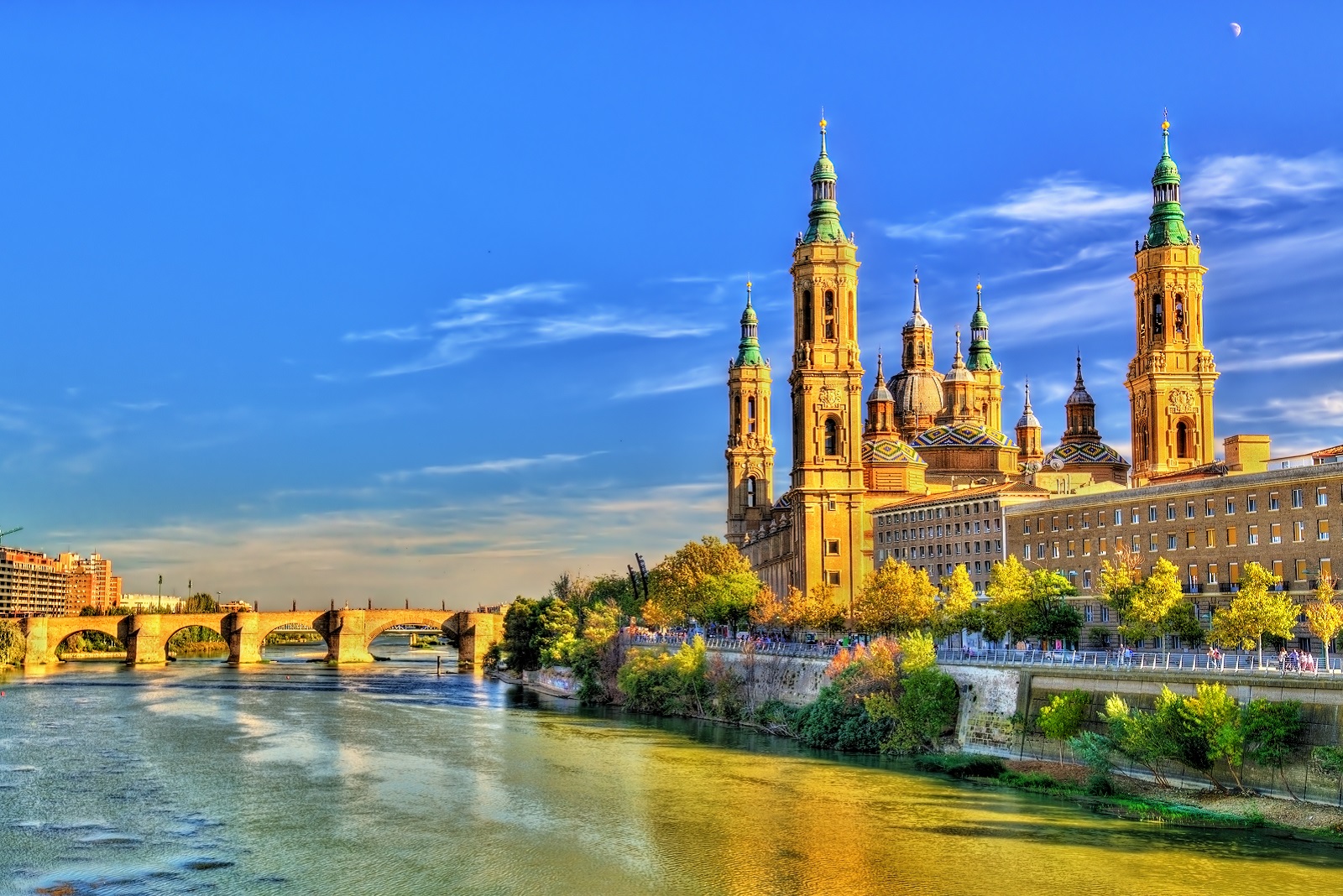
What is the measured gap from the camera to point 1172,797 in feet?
170

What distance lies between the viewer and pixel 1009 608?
76.4 m

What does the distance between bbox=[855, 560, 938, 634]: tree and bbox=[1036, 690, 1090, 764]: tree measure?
82.5 feet

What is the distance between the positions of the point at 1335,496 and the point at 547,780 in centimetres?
4679

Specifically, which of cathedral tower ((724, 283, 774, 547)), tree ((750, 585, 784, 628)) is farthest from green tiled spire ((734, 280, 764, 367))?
tree ((750, 585, 784, 628))

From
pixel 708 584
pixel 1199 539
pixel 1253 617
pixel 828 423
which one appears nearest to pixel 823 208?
pixel 828 423

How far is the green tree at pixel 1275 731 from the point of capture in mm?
49062

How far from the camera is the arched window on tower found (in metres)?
132

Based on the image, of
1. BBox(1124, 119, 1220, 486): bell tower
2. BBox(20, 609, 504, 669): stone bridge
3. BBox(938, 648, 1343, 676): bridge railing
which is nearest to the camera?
BBox(938, 648, 1343, 676): bridge railing

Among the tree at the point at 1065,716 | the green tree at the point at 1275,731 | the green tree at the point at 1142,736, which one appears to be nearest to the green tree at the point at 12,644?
the tree at the point at 1065,716

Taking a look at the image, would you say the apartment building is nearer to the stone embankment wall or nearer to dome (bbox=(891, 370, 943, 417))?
the stone embankment wall

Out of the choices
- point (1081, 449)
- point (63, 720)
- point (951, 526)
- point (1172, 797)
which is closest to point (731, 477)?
point (1081, 449)

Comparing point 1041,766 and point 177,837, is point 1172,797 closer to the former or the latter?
point 1041,766

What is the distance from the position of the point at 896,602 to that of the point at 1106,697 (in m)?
28.9

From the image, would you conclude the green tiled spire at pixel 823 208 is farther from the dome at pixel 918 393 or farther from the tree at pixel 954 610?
the tree at pixel 954 610
